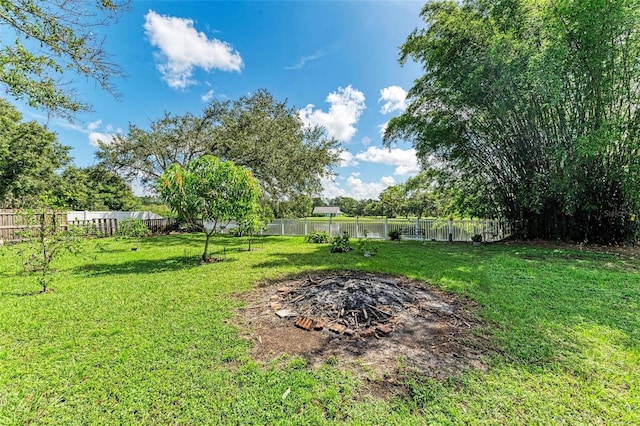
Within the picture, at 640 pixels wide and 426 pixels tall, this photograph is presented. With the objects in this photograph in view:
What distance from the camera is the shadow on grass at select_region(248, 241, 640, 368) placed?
2559 millimetres

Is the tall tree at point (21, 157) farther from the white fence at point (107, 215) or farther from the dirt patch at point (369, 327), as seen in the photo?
the dirt patch at point (369, 327)

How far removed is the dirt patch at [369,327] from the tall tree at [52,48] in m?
3.40

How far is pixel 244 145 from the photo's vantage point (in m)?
12.1

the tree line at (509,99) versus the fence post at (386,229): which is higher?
the tree line at (509,99)

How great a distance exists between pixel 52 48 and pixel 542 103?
9852mm

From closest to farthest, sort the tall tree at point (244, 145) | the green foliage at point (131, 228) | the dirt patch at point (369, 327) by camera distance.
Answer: the dirt patch at point (369, 327), the green foliage at point (131, 228), the tall tree at point (244, 145)

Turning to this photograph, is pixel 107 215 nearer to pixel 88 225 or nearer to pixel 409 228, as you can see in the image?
pixel 88 225

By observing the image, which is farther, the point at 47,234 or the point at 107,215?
the point at 107,215

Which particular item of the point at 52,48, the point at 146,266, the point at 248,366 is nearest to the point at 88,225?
the point at 146,266

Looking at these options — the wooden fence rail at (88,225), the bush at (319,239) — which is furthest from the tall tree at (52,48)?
the bush at (319,239)

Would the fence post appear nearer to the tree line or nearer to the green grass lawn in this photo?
the tree line

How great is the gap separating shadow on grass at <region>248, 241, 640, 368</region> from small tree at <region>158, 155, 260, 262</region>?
5.15 feet

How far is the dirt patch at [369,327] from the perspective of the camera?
7.34 ft

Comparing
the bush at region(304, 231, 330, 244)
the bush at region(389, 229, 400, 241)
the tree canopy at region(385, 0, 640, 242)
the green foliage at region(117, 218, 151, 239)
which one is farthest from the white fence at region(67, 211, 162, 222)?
the tree canopy at region(385, 0, 640, 242)
